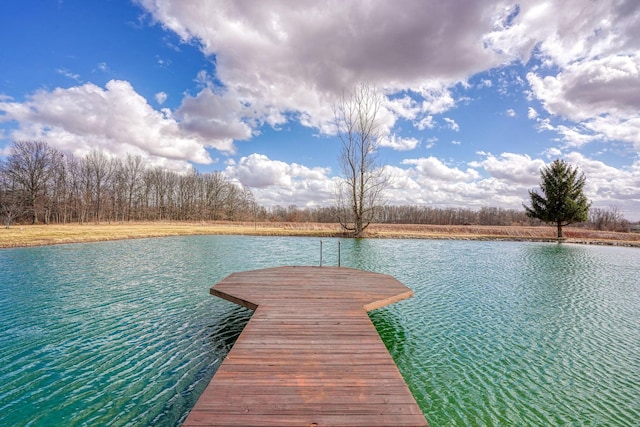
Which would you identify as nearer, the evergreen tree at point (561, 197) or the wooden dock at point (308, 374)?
the wooden dock at point (308, 374)

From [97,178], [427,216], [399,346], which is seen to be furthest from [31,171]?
[427,216]

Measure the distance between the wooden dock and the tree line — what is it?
44524mm

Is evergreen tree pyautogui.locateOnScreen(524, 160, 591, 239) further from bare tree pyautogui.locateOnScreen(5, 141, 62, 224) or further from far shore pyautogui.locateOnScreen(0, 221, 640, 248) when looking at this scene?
bare tree pyautogui.locateOnScreen(5, 141, 62, 224)

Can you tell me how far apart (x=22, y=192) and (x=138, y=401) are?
188 feet

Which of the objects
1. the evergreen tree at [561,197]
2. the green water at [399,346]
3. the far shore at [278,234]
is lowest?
the green water at [399,346]

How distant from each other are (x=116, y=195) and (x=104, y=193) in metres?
2.22

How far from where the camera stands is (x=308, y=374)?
3258 mm

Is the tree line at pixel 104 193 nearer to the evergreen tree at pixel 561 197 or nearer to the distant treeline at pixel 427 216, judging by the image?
the distant treeline at pixel 427 216

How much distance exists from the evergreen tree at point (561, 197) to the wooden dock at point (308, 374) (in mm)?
34825

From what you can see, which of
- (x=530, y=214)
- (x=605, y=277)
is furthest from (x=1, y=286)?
(x=530, y=214)

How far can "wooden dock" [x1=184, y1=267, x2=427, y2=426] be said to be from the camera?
2543 millimetres

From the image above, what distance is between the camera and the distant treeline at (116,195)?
43438 mm

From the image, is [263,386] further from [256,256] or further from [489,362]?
[256,256]

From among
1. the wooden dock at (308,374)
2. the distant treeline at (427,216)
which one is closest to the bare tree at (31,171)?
the distant treeline at (427,216)
